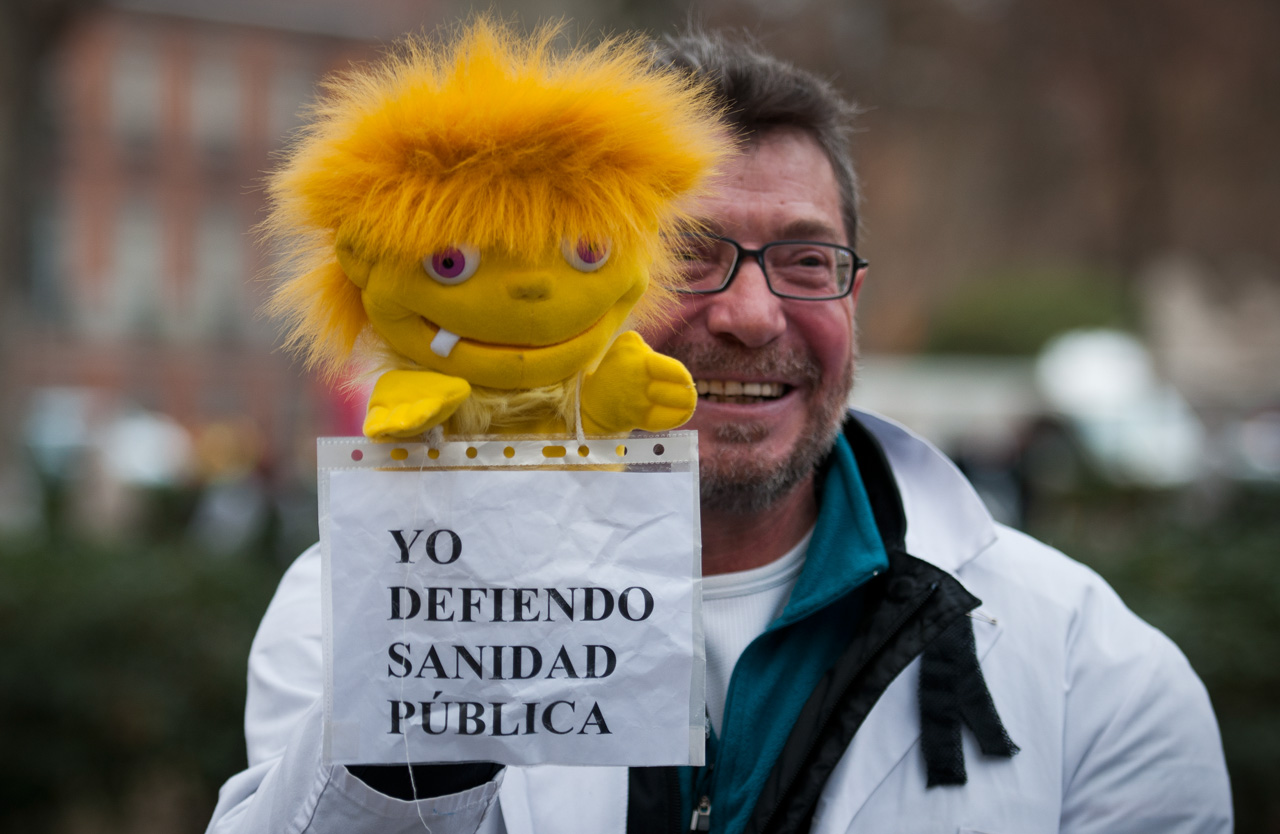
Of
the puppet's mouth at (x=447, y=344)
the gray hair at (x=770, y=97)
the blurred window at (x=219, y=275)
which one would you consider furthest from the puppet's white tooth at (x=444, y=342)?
the blurred window at (x=219, y=275)

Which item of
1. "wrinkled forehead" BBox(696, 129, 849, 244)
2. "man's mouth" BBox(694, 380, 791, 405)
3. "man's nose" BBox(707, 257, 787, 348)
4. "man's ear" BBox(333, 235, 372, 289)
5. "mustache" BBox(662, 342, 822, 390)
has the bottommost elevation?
"man's ear" BBox(333, 235, 372, 289)

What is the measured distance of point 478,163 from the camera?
132 centimetres

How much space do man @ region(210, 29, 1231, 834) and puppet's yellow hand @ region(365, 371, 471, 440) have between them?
63 cm

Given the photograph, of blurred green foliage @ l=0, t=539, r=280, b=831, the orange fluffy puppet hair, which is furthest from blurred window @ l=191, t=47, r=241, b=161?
the orange fluffy puppet hair

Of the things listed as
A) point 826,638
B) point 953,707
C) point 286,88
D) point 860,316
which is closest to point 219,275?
point 286,88

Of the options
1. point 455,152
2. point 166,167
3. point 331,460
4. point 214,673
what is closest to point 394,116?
point 455,152

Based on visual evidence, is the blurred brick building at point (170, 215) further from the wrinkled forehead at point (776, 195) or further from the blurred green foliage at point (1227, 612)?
the wrinkled forehead at point (776, 195)

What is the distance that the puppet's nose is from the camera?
1.29 m

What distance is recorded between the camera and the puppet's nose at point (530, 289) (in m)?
1.29

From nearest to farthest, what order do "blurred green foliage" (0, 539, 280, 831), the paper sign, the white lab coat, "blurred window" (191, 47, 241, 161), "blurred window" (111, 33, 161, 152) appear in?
the paper sign, the white lab coat, "blurred green foliage" (0, 539, 280, 831), "blurred window" (111, 33, 161, 152), "blurred window" (191, 47, 241, 161)

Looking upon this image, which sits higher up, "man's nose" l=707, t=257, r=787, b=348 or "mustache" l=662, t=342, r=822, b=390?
"man's nose" l=707, t=257, r=787, b=348

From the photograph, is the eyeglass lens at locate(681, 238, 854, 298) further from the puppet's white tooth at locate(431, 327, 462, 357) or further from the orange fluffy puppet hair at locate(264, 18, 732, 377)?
the puppet's white tooth at locate(431, 327, 462, 357)

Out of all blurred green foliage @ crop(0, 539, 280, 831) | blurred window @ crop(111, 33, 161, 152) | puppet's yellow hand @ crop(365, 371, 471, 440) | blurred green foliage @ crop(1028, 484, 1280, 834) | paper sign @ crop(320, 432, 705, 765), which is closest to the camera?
puppet's yellow hand @ crop(365, 371, 471, 440)

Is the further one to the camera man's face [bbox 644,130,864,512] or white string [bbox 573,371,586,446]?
man's face [bbox 644,130,864,512]
